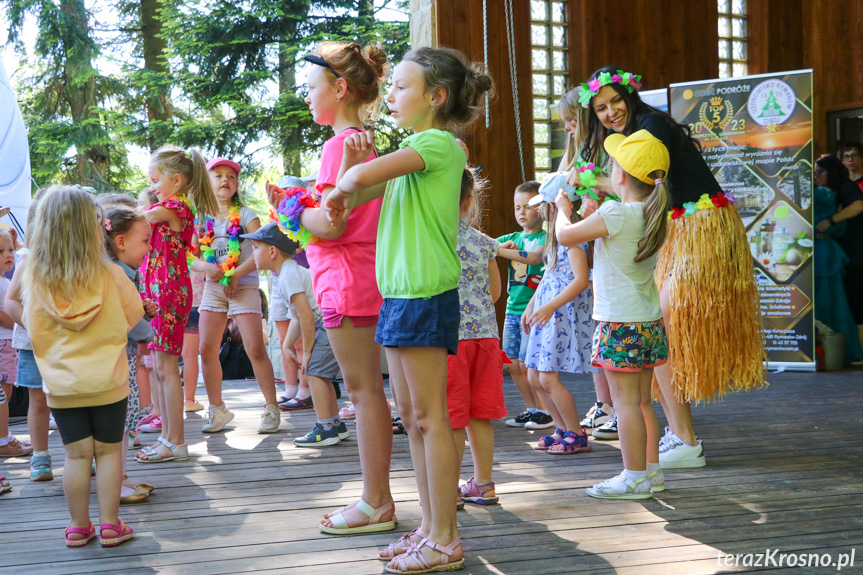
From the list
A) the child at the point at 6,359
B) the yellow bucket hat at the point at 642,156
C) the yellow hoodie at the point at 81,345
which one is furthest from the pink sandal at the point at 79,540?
the yellow bucket hat at the point at 642,156

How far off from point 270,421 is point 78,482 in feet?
6.04

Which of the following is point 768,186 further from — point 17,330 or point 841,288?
point 17,330

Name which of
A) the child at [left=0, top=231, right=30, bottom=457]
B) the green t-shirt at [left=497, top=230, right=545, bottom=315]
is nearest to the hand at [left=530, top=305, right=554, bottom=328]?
the green t-shirt at [left=497, top=230, right=545, bottom=315]

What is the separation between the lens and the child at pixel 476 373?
101 inches

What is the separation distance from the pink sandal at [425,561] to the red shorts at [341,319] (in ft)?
2.01

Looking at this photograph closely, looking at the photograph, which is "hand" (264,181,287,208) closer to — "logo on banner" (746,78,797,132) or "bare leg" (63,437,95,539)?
"bare leg" (63,437,95,539)

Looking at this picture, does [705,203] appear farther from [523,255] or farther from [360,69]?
[360,69]

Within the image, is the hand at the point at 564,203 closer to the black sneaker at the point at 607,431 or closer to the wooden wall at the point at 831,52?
the black sneaker at the point at 607,431

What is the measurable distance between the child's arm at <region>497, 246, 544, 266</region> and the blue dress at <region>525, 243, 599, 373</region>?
108 mm

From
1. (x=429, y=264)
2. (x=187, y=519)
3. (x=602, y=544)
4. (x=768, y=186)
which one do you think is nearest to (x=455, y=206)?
(x=429, y=264)

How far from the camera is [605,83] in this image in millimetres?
3062

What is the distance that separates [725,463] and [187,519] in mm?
2021

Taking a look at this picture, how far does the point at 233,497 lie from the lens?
2.80m

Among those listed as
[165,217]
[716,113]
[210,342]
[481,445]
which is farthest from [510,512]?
[716,113]
